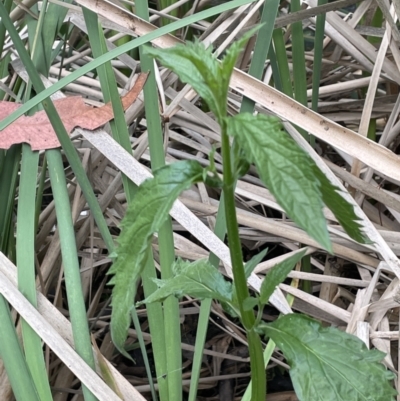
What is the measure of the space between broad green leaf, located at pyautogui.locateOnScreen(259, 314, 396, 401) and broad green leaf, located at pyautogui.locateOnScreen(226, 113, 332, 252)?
0.51 ft

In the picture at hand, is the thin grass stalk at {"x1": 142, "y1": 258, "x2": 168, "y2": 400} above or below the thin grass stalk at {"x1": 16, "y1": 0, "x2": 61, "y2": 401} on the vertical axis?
below

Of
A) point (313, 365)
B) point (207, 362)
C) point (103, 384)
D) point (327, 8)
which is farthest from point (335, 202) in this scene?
point (207, 362)

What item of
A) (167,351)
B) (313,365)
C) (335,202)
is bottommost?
(167,351)

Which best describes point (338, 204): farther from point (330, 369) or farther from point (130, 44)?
point (130, 44)

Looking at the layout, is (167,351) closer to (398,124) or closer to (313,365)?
(313,365)

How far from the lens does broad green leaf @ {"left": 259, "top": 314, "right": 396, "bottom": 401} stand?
0.46 metres

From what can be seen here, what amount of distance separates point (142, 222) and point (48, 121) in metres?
0.50

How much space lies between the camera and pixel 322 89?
3.39 ft

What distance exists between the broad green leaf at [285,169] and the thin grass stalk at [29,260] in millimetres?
390

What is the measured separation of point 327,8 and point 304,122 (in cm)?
19

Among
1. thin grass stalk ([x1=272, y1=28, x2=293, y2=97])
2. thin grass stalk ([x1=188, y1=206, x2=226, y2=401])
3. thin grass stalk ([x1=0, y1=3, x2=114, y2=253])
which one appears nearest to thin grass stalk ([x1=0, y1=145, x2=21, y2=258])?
thin grass stalk ([x1=0, y1=3, x2=114, y2=253])

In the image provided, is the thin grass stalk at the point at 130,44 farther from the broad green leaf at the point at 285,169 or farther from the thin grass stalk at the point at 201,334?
the broad green leaf at the point at 285,169

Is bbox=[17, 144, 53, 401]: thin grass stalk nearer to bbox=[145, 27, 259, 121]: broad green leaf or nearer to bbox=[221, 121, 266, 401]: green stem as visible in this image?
bbox=[221, 121, 266, 401]: green stem

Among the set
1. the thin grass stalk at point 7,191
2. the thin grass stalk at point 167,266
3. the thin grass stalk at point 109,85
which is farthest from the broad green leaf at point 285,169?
the thin grass stalk at point 7,191
